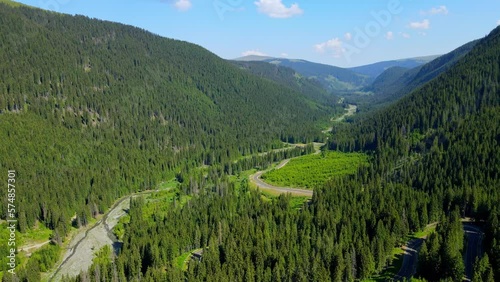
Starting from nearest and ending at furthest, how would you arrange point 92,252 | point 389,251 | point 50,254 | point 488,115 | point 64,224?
point 389,251, point 50,254, point 92,252, point 64,224, point 488,115

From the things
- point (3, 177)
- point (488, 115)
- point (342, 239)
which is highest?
point (488, 115)

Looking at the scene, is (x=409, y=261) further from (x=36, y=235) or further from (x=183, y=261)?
(x=36, y=235)

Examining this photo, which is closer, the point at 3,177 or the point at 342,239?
the point at 342,239

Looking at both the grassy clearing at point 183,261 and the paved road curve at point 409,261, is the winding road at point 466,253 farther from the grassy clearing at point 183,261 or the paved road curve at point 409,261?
the grassy clearing at point 183,261

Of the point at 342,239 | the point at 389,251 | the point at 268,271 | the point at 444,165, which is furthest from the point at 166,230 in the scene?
the point at 444,165

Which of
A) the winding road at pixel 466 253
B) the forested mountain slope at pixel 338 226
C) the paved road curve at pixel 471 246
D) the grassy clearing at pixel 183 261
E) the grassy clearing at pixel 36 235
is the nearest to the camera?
the forested mountain slope at pixel 338 226

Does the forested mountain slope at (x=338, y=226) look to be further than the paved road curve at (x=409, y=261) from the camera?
No

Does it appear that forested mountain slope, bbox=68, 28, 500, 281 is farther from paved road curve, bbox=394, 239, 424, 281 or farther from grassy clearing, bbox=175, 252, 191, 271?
paved road curve, bbox=394, 239, 424, 281

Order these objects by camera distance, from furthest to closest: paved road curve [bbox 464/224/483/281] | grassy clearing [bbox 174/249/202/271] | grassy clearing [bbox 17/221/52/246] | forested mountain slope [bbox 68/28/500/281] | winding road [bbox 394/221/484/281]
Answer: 1. grassy clearing [bbox 17/221/52/246]
2. grassy clearing [bbox 174/249/202/271]
3. winding road [bbox 394/221/484/281]
4. paved road curve [bbox 464/224/483/281]
5. forested mountain slope [bbox 68/28/500/281]

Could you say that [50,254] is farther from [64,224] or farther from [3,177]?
[3,177]

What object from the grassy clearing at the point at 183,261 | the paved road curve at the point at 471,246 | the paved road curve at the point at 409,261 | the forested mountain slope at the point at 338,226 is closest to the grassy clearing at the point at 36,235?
the forested mountain slope at the point at 338,226

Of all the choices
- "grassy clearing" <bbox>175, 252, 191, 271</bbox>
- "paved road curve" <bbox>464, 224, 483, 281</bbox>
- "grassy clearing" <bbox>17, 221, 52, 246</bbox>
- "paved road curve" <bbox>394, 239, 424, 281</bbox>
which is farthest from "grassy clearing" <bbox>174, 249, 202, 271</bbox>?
"paved road curve" <bbox>464, 224, 483, 281</bbox>
